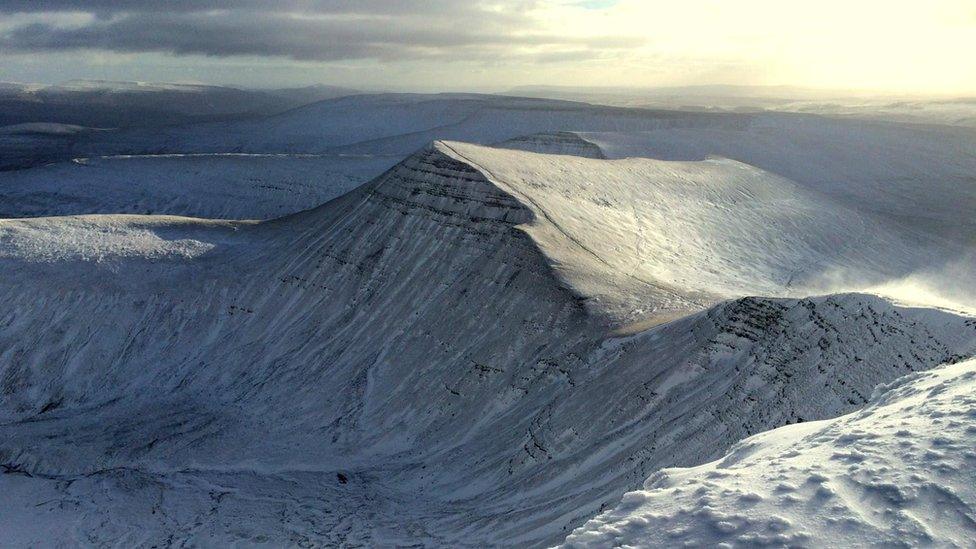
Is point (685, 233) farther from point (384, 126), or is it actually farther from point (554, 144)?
point (384, 126)

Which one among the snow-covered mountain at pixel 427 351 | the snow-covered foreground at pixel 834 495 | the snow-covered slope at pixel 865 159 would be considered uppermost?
the snow-covered slope at pixel 865 159

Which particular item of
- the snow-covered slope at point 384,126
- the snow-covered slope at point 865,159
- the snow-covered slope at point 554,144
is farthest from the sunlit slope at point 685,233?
the snow-covered slope at point 384,126

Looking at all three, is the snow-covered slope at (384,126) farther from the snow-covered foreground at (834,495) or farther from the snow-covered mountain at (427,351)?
the snow-covered foreground at (834,495)

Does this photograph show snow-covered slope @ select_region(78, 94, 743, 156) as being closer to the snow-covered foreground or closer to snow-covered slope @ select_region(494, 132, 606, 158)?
snow-covered slope @ select_region(494, 132, 606, 158)

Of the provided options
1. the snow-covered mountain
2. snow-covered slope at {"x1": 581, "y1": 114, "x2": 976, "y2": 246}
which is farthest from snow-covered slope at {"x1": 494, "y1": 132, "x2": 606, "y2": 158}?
the snow-covered mountain

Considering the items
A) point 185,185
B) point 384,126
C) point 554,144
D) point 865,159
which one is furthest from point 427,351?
point 384,126

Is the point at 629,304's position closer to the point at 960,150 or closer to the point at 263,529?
the point at 263,529
